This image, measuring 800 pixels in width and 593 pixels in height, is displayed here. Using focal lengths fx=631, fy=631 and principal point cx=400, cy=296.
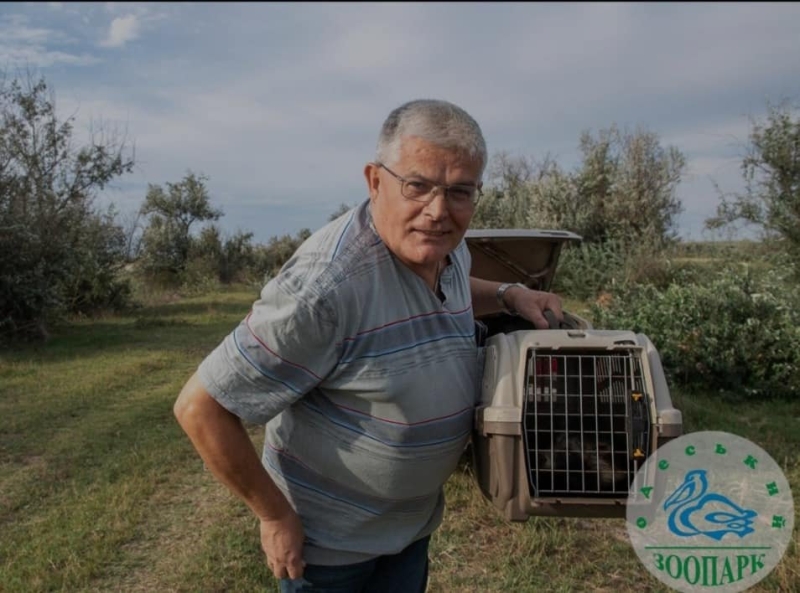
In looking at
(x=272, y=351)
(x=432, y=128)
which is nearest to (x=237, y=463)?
(x=272, y=351)

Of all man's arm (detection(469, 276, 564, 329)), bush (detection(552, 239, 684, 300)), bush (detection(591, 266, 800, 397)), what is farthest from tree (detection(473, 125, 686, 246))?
man's arm (detection(469, 276, 564, 329))

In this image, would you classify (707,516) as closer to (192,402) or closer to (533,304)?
(533,304)

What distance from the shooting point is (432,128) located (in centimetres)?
143

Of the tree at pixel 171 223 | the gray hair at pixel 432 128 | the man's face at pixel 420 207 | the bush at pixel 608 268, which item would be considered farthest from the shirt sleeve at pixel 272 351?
the tree at pixel 171 223

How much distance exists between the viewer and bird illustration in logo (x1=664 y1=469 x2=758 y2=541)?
2.26m

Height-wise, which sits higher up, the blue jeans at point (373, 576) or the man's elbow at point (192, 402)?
the man's elbow at point (192, 402)

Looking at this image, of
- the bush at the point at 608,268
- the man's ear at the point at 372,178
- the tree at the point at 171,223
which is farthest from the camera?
the tree at the point at 171,223

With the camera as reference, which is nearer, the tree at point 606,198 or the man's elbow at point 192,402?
the man's elbow at point 192,402

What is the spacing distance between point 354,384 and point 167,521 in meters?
2.94

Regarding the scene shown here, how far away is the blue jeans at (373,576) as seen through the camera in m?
1.72

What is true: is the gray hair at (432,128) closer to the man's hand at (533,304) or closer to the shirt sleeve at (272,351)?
the shirt sleeve at (272,351)

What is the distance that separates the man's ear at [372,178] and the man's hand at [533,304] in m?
0.81

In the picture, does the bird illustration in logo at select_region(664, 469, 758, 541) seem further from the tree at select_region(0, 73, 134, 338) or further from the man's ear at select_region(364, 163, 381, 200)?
the tree at select_region(0, 73, 134, 338)

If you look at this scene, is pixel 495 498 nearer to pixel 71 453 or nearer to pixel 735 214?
pixel 71 453
